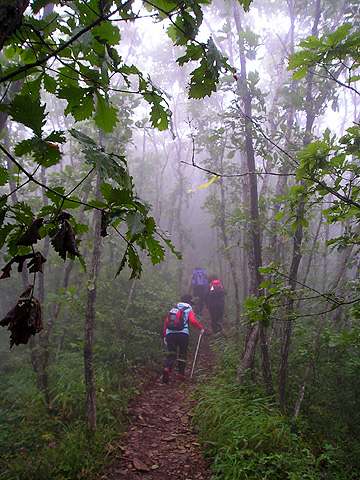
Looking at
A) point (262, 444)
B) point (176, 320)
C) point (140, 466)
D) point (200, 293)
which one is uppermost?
point (200, 293)

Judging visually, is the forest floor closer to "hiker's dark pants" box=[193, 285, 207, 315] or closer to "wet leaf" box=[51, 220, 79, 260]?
"wet leaf" box=[51, 220, 79, 260]

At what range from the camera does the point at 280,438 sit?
3383 millimetres

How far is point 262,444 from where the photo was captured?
330 centimetres

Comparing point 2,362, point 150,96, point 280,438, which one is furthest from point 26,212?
point 2,362

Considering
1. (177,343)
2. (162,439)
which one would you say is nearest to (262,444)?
(162,439)

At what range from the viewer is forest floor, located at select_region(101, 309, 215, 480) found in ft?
10.5

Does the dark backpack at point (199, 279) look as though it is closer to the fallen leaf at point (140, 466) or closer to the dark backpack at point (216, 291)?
the dark backpack at point (216, 291)

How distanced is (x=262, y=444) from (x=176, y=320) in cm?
303

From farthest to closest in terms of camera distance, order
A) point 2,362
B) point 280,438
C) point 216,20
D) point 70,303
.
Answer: point 216,20 < point 2,362 < point 70,303 < point 280,438

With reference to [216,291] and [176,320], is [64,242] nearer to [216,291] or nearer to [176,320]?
[176,320]

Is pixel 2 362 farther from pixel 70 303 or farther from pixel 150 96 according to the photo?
pixel 150 96

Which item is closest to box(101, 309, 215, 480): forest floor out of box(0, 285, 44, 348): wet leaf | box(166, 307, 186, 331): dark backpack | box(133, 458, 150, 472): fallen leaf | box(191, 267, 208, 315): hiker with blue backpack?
box(133, 458, 150, 472): fallen leaf

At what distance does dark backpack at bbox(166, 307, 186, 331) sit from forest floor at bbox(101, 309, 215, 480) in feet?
3.44

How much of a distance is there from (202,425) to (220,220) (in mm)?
6389
